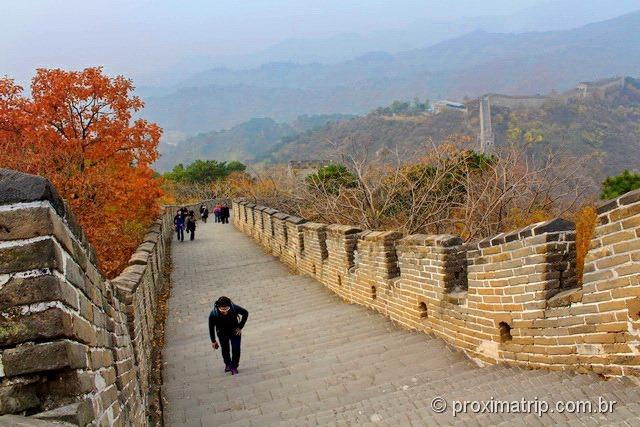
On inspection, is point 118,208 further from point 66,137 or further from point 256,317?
point 256,317

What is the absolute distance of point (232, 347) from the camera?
239 inches

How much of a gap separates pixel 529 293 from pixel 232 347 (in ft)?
10.6

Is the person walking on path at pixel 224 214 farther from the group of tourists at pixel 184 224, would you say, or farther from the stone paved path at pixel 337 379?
the stone paved path at pixel 337 379

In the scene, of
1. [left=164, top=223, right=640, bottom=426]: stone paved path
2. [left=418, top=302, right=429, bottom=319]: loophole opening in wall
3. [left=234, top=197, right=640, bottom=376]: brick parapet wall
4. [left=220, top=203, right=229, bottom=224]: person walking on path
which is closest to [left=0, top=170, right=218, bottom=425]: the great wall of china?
[left=164, top=223, right=640, bottom=426]: stone paved path

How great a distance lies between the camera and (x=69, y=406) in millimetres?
1956

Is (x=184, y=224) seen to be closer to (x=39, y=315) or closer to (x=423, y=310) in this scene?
(x=423, y=310)

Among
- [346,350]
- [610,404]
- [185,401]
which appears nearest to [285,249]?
[346,350]

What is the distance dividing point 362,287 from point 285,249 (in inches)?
235

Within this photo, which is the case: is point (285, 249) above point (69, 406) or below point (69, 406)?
below

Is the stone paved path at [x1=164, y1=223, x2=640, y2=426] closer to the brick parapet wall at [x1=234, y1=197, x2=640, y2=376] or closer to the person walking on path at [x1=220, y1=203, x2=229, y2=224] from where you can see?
the brick parapet wall at [x1=234, y1=197, x2=640, y2=376]

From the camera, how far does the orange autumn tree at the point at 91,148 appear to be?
40.2ft

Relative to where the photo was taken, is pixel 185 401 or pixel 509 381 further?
pixel 185 401

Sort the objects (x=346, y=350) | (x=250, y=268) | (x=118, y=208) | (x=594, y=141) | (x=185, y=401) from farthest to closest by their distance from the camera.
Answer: (x=594, y=141)
(x=250, y=268)
(x=118, y=208)
(x=346, y=350)
(x=185, y=401)

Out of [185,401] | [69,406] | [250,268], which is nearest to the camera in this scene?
[69,406]
